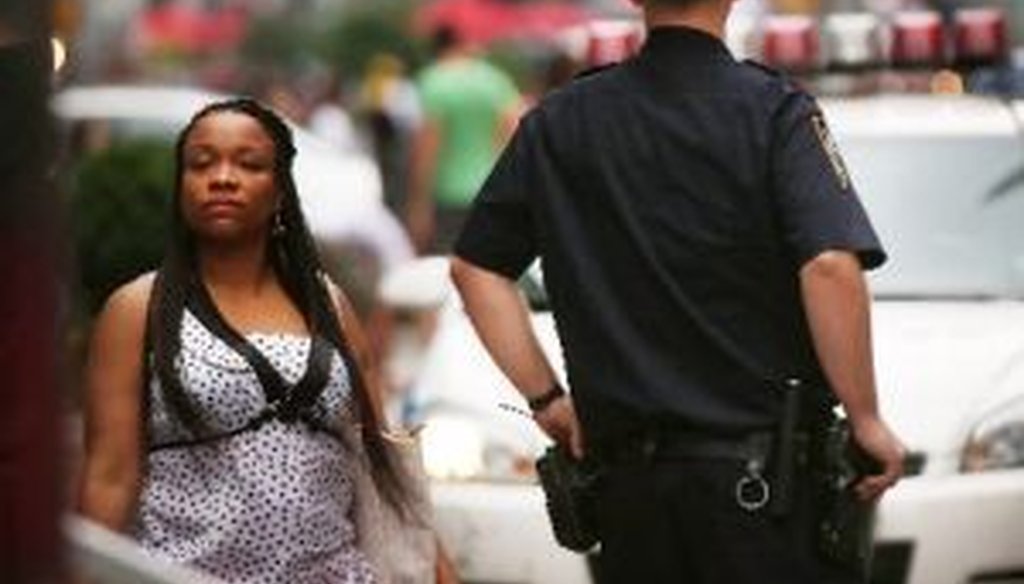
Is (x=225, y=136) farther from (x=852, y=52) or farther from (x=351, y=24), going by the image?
(x=351, y=24)

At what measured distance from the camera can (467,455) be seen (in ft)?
28.8

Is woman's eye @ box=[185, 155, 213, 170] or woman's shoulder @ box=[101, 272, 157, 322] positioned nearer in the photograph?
woman's shoulder @ box=[101, 272, 157, 322]

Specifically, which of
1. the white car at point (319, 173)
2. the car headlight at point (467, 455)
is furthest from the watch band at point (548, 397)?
the white car at point (319, 173)

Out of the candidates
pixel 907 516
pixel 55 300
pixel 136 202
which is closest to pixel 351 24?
pixel 136 202

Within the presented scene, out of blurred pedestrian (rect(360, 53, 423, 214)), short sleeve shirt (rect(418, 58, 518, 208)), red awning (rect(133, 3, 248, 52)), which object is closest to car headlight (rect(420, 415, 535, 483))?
short sleeve shirt (rect(418, 58, 518, 208))

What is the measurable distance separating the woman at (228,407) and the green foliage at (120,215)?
7.13 metres

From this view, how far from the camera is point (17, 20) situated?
241 cm

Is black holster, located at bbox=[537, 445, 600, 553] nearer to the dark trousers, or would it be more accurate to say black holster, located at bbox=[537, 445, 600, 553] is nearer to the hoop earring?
the dark trousers

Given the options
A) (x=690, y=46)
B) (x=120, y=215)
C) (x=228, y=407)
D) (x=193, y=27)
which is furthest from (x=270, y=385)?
(x=193, y=27)

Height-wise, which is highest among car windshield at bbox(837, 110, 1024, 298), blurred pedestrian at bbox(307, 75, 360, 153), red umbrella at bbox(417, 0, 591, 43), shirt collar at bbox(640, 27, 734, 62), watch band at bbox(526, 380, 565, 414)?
shirt collar at bbox(640, 27, 734, 62)

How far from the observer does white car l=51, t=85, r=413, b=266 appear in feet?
59.0

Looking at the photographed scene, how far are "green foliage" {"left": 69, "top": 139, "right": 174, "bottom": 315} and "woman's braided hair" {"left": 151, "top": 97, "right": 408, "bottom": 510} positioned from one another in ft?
23.1

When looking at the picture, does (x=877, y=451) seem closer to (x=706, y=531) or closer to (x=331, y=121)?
(x=706, y=531)

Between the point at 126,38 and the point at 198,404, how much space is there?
1895 cm
